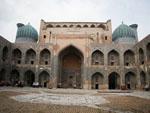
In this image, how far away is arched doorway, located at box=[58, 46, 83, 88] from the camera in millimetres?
32438

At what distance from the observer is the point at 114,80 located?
3114 cm

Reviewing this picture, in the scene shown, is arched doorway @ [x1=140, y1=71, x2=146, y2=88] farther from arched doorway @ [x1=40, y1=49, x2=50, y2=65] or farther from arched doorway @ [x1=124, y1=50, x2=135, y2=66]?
arched doorway @ [x1=40, y1=49, x2=50, y2=65]

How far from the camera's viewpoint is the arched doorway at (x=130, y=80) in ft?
96.2

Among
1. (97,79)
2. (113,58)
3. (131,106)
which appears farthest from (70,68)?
(131,106)

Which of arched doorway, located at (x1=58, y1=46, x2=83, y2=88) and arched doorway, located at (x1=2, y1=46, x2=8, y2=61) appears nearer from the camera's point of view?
arched doorway, located at (x1=2, y1=46, x2=8, y2=61)

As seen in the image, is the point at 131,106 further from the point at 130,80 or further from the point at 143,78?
the point at 130,80

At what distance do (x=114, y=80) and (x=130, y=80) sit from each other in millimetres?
2906

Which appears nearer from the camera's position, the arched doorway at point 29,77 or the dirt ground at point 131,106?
the dirt ground at point 131,106

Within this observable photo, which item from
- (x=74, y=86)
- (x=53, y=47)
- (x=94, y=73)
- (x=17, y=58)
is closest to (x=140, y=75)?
(x=94, y=73)

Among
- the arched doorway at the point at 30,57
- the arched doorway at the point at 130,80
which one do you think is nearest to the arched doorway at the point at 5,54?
the arched doorway at the point at 30,57

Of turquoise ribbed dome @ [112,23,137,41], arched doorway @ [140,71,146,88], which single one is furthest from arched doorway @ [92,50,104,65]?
turquoise ribbed dome @ [112,23,137,41]

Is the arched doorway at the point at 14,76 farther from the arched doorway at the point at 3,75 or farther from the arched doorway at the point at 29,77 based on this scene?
the arched doorway at the point at 3,75

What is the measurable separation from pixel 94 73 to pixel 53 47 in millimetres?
8696

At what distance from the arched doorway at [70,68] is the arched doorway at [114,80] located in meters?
5.75
